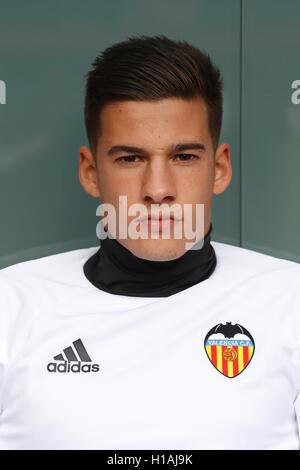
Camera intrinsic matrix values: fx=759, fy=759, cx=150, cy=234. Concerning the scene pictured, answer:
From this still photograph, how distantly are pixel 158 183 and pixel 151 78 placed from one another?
8.5 inches

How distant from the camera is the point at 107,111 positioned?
5.16ft

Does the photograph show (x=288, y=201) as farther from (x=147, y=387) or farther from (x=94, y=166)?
(x=147, y=387)

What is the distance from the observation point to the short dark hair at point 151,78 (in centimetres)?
153

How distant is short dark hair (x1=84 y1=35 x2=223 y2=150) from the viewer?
5.00ft

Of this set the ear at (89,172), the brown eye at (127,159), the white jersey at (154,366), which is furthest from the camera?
the ear at (89,172)

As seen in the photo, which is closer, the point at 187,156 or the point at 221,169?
the point at 187,156

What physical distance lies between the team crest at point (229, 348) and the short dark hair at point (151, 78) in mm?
400

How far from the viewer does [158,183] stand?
58.5 inches

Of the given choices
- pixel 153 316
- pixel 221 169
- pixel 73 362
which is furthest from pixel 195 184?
pixel 73 362

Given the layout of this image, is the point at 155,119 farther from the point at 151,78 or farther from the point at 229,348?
the point at 229,348

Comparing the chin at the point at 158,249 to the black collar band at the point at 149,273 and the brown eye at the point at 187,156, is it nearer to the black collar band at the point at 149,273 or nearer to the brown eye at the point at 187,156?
the black collar band at the point at 149,273

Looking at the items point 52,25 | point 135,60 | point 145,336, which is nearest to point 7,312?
point 145,336

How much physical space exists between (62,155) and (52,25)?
0.32 metres
